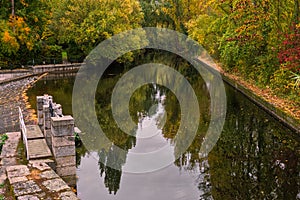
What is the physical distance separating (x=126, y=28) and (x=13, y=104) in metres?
20.5

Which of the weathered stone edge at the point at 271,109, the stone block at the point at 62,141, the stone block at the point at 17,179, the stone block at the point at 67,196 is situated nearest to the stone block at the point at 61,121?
the stone block at the point at 62,141

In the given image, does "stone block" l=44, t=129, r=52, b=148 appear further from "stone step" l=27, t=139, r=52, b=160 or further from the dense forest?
the dense forest

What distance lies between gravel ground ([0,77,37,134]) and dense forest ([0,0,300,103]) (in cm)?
603

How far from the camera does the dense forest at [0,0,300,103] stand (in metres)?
22.5

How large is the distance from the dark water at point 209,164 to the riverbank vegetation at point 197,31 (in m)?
4.15

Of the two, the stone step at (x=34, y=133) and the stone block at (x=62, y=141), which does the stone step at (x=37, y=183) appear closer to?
the stone block at (x=62, y=141)

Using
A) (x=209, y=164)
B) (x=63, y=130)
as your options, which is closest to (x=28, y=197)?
(x=63, y=130)

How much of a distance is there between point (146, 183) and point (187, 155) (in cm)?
274

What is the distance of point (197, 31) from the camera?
117 feet

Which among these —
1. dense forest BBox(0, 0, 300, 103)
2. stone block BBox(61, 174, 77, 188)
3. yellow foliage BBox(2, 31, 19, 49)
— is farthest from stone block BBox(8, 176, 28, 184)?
yellow foliage BBox(2, 31, 19, 49)

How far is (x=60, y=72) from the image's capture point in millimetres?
36531

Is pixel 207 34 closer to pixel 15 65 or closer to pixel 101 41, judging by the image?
pixel 101 41

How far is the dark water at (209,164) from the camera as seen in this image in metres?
10.6

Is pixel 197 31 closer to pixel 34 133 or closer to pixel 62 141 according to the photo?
pixel 34 133
